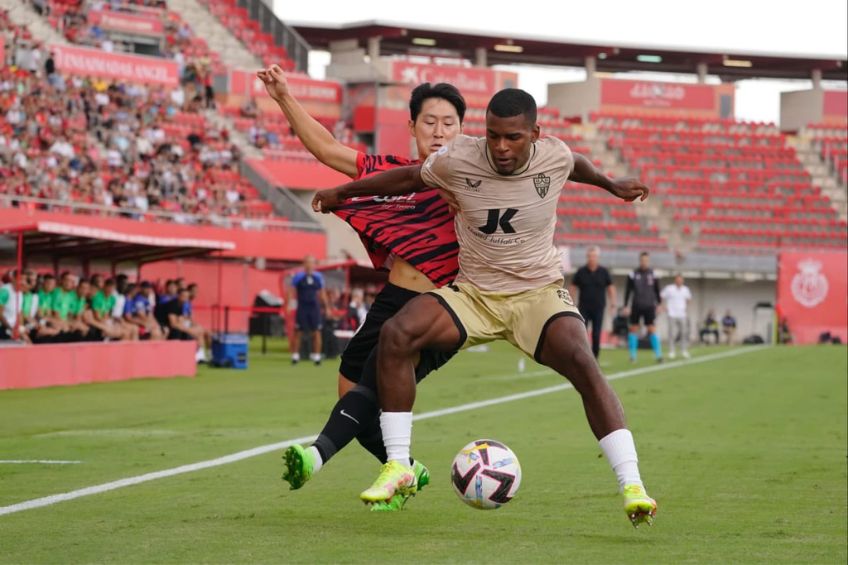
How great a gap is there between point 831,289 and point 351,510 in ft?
110

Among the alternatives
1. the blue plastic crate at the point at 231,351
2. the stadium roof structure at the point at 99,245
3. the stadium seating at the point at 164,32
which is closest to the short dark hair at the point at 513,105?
the stadium roof structure at the point at 99,245

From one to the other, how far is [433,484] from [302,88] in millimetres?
42415

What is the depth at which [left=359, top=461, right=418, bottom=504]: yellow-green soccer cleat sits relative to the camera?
6.59 m

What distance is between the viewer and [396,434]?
22.9 ft

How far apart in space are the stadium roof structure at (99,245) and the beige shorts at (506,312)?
15444 millimetres

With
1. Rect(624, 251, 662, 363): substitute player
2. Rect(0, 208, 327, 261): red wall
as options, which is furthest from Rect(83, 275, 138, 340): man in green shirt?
Rect(624, 251, 662, 363): substitute player

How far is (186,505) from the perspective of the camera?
8.24m

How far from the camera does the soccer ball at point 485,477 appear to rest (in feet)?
22.7

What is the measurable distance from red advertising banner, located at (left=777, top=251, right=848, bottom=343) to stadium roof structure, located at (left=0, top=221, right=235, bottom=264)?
62.2 ft

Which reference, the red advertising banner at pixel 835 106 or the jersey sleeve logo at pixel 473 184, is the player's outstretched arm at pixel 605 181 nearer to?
the jersey sleeve logo at pixel 473 184

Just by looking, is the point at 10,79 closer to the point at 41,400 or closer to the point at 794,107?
the point at 41,400

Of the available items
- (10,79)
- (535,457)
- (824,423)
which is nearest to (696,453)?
(535,457)

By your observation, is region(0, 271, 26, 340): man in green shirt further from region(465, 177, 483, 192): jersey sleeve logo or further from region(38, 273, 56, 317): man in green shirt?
region(465, 177, 483, 192): jersey sleeve logo

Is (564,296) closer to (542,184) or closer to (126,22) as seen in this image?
(542,184)
